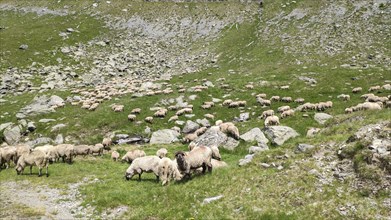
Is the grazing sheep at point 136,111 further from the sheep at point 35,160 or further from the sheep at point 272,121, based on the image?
the sheep at point 272,121

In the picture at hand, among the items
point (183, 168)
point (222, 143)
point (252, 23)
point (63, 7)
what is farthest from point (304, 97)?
point (63, 7)

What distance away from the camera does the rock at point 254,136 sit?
87.8 feet

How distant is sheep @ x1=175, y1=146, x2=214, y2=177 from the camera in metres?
19.1

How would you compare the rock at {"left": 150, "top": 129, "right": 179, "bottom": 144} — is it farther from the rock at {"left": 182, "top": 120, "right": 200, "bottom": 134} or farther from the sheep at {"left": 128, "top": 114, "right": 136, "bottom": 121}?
the sheep at {"left": 128, "top": 114, "right": 136, "bottom": 121}

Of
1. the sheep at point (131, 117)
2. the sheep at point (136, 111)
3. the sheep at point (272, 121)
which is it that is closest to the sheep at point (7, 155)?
the sheep at point (131, 117)

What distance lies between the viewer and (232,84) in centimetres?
4522

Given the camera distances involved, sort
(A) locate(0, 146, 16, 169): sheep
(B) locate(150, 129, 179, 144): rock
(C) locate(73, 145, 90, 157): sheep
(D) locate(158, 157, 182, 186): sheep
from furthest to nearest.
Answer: (B) locate(150, 129, 179, 144): rock < (C) locate(73, 145, 90, 157): sheep < (A) locate(0, 146, 16, 169): sheep < (D) locate(158, 157, 182, 186): sheep

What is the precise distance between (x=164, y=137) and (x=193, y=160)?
13114mm

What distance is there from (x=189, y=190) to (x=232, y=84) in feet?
94.6

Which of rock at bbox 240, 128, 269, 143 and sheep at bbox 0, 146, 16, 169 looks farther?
sheep at bbox 0, 146, 16, 169

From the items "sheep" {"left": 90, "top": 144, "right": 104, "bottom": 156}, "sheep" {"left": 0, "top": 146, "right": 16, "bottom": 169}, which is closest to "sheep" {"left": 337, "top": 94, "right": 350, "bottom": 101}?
"sheep" {"left": 90, "top": 144, "right": 104, "bottom": 156}

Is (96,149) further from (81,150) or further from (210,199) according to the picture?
(210,199)

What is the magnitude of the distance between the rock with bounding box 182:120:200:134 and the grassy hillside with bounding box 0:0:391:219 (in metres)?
1.73

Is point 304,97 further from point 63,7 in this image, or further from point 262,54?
point 63,7
